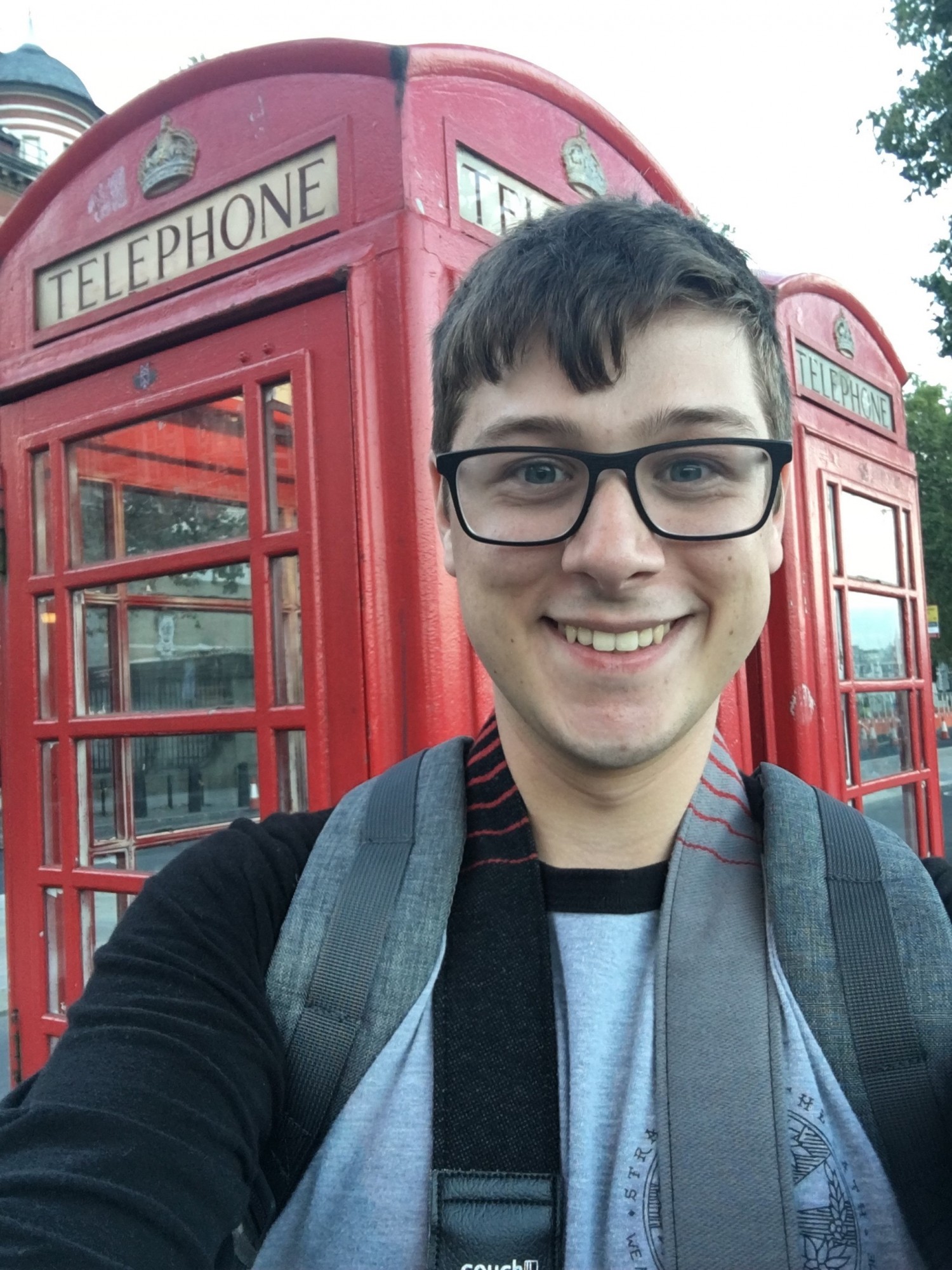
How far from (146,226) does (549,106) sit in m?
0.91

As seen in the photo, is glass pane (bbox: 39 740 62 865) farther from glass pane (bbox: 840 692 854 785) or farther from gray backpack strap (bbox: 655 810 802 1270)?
glass pane (bbox: 840 692 854 785)

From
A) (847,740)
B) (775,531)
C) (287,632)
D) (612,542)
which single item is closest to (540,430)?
(612,542)

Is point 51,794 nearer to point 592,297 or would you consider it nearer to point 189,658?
point 189,658

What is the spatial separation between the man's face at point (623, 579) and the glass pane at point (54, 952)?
170cm

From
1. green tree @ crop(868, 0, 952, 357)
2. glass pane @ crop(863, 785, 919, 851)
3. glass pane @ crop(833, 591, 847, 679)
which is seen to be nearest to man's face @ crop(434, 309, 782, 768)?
glass pane @ crop(833, 591, 847, 679)

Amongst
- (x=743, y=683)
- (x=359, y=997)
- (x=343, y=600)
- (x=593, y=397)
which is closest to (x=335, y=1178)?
(x=359, y=997)

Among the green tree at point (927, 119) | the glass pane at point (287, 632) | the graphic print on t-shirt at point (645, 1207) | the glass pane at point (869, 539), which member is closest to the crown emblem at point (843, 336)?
the glass pane at point (869, 539)

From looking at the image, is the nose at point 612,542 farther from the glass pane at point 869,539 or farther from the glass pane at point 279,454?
the glass pane at point 869,539

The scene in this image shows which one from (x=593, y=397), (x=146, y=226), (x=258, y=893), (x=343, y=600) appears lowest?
(x=258, y=893)

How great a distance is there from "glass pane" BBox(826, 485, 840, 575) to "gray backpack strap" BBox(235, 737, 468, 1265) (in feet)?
7.09

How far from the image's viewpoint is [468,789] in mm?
1128

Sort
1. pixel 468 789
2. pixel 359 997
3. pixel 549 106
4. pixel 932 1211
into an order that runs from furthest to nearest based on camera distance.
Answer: pixel 549 106 < pixel 468 789 < pixel 359 997 < pixel 932 1211

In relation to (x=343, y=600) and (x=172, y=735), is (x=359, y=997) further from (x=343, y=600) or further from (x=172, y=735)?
(x=172, y=735)

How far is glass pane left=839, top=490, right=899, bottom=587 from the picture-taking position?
294 centimetres
